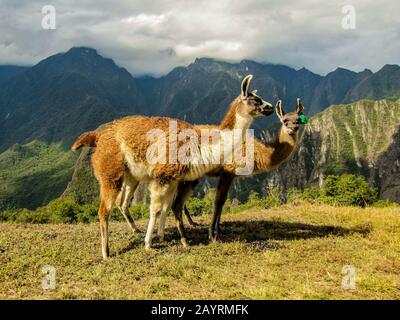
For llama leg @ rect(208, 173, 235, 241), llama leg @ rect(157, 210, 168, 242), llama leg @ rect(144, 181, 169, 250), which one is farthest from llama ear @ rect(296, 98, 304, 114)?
llama leg @ rect(157, 210, 168, 242)

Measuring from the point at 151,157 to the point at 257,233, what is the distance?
3.45m

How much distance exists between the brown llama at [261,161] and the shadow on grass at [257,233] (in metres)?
0.60

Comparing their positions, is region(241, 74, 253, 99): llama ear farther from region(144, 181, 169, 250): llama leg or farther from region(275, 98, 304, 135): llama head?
region(144, 181, 169, 250): llama leg

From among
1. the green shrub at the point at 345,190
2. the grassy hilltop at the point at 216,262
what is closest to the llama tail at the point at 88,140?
the grassy hilltop at the point at 216,262

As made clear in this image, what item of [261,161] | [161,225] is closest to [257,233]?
[261,161]

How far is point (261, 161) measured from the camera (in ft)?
30.4

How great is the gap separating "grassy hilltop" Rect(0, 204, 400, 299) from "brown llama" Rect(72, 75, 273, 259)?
2.64 feet

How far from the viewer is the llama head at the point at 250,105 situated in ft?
26.6

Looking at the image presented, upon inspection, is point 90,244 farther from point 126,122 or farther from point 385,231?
point 385,231

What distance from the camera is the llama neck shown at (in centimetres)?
929

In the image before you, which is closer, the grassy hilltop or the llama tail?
the grassy hilltop

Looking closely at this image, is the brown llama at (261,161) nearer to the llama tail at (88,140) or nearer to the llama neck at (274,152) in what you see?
the llama neck at (274,152)
